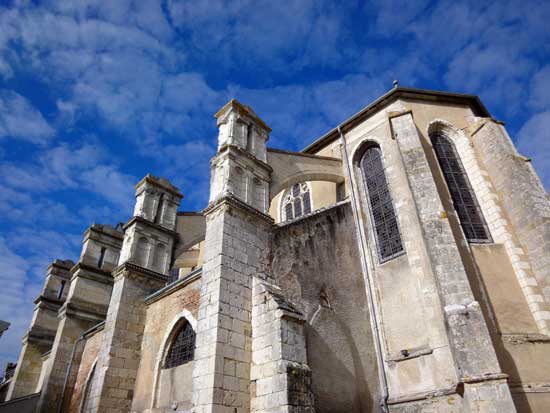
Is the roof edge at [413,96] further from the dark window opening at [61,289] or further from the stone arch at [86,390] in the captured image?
the dark window opening at [61,289]

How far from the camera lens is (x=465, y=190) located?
1106 cm

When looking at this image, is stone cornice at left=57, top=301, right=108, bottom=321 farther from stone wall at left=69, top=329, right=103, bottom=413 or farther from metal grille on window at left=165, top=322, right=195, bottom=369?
metal grille on window at left=165, top=322, right=195, bottom=369

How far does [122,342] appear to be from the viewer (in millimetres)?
9828

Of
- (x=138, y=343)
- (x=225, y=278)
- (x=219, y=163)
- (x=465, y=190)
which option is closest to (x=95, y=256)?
(x=138, y=343)

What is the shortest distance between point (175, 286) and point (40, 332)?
968cm

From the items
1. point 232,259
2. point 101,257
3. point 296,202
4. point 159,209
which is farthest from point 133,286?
point 296,202

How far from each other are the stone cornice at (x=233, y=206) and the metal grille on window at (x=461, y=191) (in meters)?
5.58

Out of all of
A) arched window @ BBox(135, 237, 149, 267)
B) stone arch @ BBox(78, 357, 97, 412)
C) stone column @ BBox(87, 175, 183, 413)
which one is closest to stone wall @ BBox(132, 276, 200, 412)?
stone column @ BBox(87, 175, 183, 413)

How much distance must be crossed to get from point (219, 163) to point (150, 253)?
411cm

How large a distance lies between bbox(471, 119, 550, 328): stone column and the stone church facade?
0.13ft

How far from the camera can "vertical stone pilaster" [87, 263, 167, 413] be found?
912 centimetres

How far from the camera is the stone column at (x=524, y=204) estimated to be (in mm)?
8930

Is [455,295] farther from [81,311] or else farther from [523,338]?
[81,311]

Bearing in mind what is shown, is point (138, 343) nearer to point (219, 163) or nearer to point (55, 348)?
point (55, 348)
